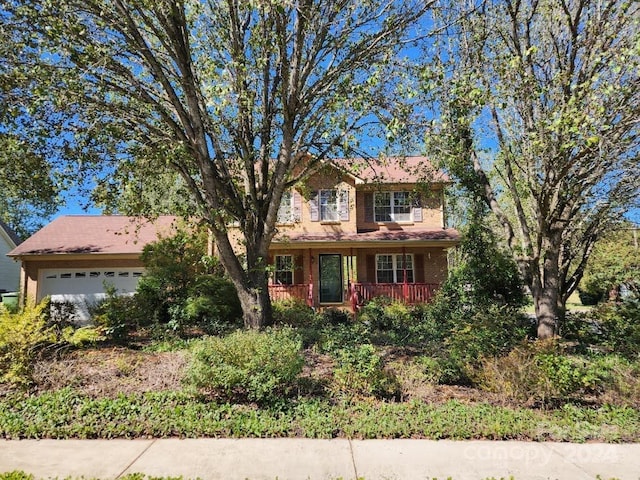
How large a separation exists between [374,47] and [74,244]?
15679 millimetres

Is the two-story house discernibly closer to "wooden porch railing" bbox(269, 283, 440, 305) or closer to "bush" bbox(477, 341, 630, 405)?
"wooden porch railing" bbox(269, 283, 440, 305)

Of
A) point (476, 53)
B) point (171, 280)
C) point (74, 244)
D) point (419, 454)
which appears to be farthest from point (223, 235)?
point (74, 244)

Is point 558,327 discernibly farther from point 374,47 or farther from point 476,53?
point 374,47

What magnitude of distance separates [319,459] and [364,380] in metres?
1.76

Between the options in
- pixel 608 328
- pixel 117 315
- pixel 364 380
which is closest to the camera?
pixel 364 380

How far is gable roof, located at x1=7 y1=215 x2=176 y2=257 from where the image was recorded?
17.3m

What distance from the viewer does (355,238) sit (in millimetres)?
17281

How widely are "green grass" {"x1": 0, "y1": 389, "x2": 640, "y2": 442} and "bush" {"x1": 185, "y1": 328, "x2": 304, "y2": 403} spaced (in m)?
0.23

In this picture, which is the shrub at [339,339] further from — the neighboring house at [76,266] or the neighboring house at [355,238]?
the neighboring house at [76,266]

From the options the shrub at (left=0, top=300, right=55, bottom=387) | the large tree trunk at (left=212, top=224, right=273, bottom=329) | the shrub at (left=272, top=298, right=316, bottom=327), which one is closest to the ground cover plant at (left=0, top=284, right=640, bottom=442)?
the shrub at (left=0, top=300, right=55, bottom=387)

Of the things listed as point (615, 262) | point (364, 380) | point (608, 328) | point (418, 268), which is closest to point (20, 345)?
point (364, 380)

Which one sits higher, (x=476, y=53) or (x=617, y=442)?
(x=476, y=53)

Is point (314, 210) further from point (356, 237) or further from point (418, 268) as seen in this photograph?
point (418, 268)

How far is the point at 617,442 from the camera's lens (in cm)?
491
